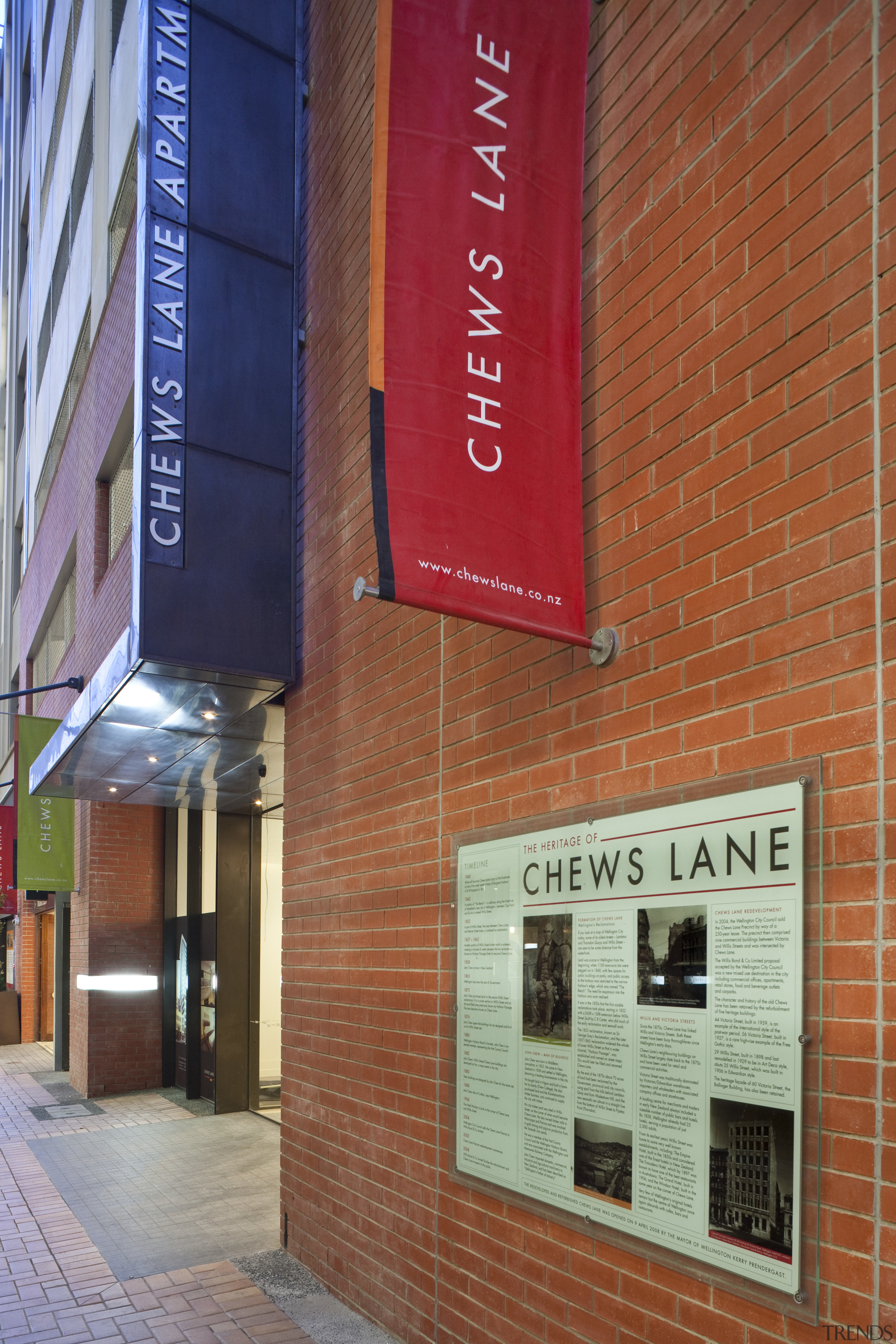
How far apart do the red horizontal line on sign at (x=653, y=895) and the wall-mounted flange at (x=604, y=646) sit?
769mm

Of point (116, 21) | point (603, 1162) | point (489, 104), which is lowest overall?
point (603, 1162)

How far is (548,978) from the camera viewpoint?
3.87m

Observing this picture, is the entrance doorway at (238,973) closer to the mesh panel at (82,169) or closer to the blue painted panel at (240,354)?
the blue painted panel at (240,354)

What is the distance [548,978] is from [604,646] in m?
1.22

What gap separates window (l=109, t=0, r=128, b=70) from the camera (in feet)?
39.7

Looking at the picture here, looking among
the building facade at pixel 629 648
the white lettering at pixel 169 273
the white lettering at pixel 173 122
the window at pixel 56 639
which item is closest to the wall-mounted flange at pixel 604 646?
the building facade at pixel 629 648

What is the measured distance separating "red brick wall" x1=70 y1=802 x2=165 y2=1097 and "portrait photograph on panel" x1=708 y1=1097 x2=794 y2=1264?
38.6ft

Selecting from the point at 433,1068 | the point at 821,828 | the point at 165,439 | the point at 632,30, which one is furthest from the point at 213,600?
the point at 821,828

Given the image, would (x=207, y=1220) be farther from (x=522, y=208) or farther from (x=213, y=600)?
(x=522, y=208)

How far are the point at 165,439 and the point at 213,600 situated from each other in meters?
0.93

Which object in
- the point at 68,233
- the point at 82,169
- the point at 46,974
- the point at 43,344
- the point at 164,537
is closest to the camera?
the point at 164,537

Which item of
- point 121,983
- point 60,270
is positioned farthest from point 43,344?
point 121,983

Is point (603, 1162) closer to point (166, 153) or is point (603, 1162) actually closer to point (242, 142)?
point (166, 153)

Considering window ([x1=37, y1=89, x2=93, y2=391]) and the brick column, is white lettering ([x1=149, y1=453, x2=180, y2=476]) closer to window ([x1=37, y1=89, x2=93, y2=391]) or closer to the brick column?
window ([x1=37, y1=89, x2=93, y2=391])
